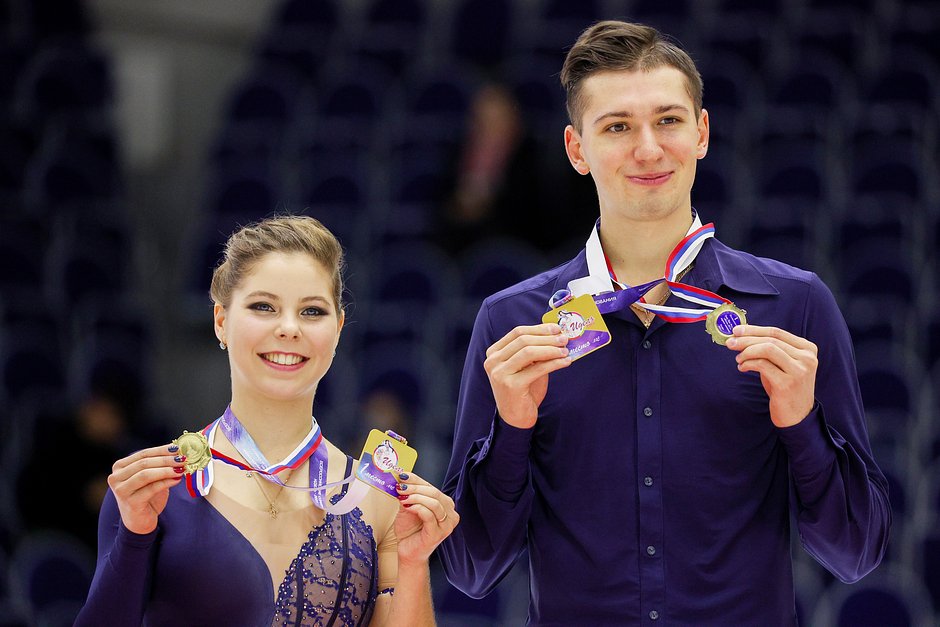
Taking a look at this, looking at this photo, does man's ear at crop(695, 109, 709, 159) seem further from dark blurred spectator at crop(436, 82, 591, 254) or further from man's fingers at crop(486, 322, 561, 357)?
dark blurred spectator at crop(436, 82, 591, 254)

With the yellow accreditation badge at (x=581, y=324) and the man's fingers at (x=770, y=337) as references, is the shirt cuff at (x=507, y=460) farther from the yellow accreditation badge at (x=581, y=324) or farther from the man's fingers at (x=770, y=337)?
the man's fingers at (x=770, y=337)

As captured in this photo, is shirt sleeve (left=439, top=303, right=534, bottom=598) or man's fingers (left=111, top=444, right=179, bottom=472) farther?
shirt sleeve (left=439, top=303, right=534, bottom=598)

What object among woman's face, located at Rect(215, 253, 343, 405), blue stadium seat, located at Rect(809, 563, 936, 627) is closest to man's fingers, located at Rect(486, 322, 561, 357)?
woman's face, located at Rect(215, 253, 343, 405)

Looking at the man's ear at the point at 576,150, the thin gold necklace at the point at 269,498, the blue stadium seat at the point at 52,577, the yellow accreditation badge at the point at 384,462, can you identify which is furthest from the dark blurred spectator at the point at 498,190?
the yellow accreditation badge at the point at 384,462

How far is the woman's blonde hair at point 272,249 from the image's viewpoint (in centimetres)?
308

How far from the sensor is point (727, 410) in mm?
2920

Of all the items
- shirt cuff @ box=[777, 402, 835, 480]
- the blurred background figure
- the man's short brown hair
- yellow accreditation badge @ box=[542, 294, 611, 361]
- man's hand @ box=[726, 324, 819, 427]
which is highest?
the blurred background figure

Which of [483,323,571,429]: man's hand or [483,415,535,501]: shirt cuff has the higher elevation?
[483,323,571,429]: man's hand

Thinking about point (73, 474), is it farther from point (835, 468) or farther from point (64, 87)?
point (835, 468)

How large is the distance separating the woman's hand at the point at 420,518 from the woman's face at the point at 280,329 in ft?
1.15

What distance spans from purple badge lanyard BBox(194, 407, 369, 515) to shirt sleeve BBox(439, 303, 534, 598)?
9.2 inches

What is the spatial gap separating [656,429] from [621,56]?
0.84 m

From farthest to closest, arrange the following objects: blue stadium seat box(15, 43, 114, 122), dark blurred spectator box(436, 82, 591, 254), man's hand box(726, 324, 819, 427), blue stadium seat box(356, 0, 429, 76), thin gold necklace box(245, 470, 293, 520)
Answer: blue stadium seat box(356, 0, 429, 76) → blue stadium seat box(15, 43, 114, 122) → dark blurred spectator box(436, 82, 591, 254) → thin gold necklace box(245, 470, 293, 520) → man's hand box(726, 324, 819, 427)

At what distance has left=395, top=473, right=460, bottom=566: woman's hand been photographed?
2.85 meters
